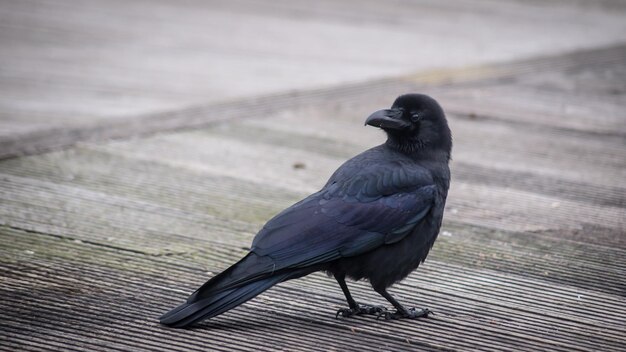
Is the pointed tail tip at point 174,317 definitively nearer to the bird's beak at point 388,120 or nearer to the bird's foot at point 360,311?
the bird's foot at point 360,311

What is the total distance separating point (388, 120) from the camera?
4.18 meters

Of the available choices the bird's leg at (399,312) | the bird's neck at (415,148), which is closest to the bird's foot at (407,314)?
the bird's leg at (399,312)

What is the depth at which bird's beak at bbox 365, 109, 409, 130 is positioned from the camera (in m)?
4.15

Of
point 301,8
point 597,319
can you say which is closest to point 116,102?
point 597,319

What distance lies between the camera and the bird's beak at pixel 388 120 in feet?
13.6

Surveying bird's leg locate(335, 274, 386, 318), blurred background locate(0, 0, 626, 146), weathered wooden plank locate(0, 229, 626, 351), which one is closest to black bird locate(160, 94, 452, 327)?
bird's leg locate(335, 274, 386, 318)

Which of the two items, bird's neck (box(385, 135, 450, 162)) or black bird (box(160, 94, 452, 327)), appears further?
bird's neck (box(385, 135, 450, 162))

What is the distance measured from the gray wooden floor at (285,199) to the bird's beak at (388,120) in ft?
2.46

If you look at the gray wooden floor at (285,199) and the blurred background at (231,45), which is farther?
the blurred background at (231,45)

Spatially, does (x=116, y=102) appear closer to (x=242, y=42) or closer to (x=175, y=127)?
(x=175, y=127)

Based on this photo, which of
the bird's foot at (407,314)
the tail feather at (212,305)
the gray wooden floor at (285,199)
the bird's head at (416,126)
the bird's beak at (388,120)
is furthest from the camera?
the bird's head at (416,126)

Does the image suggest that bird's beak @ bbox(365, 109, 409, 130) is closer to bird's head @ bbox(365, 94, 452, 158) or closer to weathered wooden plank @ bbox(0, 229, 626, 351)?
bird's head @ bbox(365, 94, 452, 158)

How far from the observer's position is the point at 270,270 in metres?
3.76

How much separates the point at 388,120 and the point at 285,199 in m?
1.66
